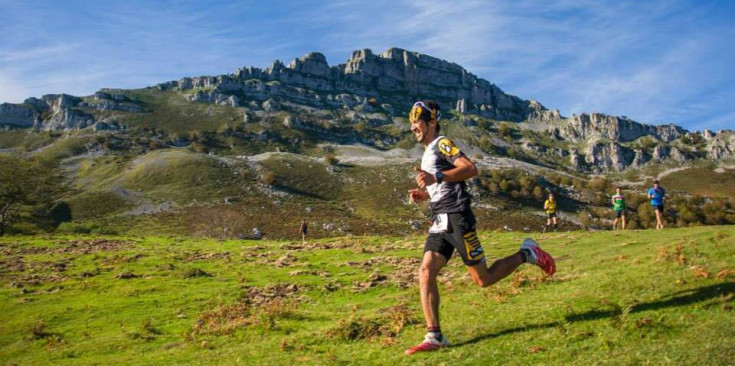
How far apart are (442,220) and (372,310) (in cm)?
603

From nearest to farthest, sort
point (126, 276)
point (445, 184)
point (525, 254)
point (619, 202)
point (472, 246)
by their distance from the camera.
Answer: point (472, 246) < point (445, 184) < point (525, 254) < point (126, 276) < point (619, 202)

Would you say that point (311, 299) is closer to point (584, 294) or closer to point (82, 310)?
point (82, 310)

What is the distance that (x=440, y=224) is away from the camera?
25.7ft

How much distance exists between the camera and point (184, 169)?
11275 centimetres

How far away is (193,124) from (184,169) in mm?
89256

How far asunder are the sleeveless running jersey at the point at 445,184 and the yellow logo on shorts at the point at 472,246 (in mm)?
421

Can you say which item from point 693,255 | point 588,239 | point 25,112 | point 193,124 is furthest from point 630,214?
point 25,112

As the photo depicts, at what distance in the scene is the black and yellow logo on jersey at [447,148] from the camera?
7713 millimetres

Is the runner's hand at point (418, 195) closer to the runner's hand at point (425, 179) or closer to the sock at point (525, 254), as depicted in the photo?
the runner's hand at point (425, 179)

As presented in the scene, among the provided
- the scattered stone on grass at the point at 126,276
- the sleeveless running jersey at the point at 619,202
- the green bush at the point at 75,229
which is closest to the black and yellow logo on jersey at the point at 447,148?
the scattered stone on grass at the point at 126,276

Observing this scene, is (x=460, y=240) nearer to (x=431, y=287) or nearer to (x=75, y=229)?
(x=431, y=287)

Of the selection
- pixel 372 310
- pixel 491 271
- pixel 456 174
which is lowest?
pixel 372 310

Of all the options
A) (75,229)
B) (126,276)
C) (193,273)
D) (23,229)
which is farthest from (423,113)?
(23,229)

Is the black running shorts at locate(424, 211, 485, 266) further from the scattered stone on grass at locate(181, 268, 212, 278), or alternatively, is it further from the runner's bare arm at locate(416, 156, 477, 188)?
the scattered stone on grass at locate(181, 268, 212, 278)
